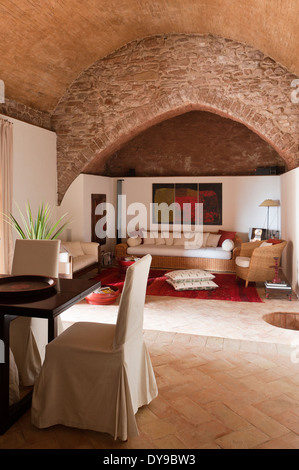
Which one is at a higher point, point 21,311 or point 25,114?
point 25,114

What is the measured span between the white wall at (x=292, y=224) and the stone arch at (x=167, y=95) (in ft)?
1.90

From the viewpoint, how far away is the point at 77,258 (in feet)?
23.4

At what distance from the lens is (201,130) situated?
9492 millimetres

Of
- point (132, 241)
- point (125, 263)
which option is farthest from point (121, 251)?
point (125, 263)

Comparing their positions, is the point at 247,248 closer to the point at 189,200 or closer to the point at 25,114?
the point at 189,200

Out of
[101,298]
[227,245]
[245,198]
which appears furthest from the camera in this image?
[245,198]

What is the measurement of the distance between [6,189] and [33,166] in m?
1.21

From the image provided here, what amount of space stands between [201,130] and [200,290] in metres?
4.65

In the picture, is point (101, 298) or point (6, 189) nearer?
point (101, 298)

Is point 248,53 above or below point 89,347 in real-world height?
above
